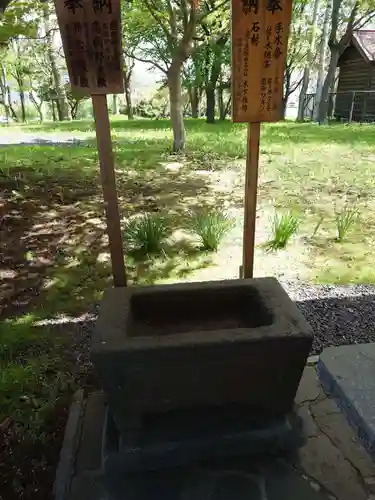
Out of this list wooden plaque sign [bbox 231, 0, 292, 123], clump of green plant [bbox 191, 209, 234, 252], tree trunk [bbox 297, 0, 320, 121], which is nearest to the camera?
wooden plaque sign [bbox 231, 0, 292, 123]

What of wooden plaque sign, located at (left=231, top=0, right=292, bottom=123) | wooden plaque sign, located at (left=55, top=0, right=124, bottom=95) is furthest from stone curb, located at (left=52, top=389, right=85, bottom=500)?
wooden plaque sign, located at (left=231, top=0, right=292, bottom=123)

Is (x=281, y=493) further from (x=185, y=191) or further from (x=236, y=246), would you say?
(x=185, y=191)

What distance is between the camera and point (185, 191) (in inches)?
262

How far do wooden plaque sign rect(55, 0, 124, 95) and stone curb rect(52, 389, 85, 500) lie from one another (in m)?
1.79

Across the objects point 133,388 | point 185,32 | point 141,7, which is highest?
point 141,7

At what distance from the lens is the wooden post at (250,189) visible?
249 cm

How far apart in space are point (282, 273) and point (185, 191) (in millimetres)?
3018

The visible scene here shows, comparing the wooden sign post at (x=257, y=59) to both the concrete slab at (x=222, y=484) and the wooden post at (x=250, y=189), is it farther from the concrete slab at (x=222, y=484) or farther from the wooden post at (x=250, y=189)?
the concrete slab at (x=222, y=484)

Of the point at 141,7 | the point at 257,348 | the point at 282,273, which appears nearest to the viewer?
the point at 257,348

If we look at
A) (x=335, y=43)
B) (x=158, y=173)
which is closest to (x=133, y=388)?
(x=158, y=173)

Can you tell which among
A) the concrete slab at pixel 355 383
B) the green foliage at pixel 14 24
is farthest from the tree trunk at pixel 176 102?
the concrete slab at pixel 355 383

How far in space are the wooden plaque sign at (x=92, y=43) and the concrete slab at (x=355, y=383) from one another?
1727 mm

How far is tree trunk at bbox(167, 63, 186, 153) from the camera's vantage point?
8500mm

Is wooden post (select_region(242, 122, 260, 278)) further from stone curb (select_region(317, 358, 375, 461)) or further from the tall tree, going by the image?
the tall tree
